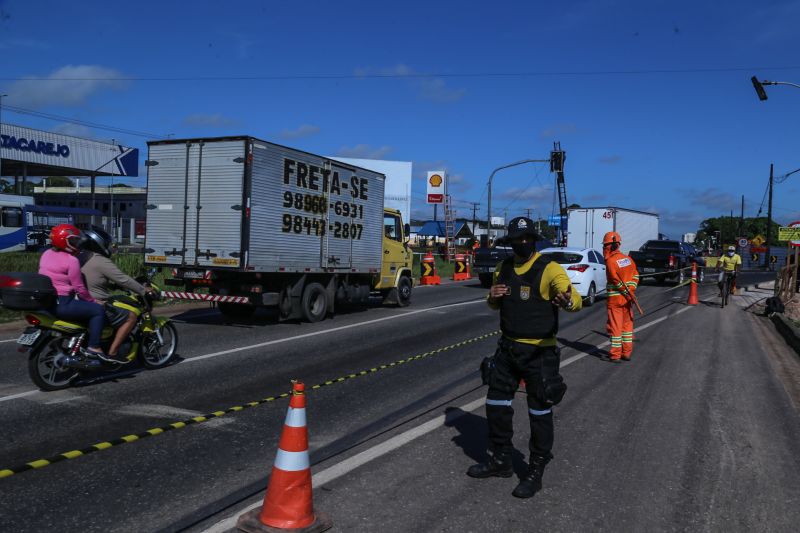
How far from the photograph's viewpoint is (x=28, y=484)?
14.6 ft

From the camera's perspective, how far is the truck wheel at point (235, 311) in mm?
13641

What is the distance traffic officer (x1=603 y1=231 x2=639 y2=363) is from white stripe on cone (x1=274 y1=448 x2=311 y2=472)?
276 inches

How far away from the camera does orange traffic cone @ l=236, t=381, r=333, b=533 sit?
3.72 m

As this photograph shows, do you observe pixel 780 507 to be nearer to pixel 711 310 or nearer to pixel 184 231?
pixel 184 231

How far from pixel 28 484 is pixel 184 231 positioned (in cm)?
837

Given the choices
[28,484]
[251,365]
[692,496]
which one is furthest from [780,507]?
[251,365]

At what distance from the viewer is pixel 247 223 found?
11805 mm

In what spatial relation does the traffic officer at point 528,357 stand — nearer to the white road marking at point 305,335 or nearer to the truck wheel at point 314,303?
the white road marking at point 305,335

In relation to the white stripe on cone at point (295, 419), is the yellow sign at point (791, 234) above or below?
above

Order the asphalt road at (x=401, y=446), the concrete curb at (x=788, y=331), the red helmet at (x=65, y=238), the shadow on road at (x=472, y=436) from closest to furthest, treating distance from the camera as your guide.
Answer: the asphalt road at (x=401, y=446) < the shadow on road at (x=472, y=436) < the red helmet at (x=65, y=238) < the concrete curb at (x=788, y=331)

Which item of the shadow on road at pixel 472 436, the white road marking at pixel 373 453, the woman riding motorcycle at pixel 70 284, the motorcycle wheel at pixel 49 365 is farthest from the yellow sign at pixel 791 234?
the motorcycle wheel at pixel 49 365

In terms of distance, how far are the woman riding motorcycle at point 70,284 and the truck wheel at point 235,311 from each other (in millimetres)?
6317

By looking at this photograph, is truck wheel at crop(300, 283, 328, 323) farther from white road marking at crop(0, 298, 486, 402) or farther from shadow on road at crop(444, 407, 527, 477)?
shadow on road at crop(444, 407, 527, 477)

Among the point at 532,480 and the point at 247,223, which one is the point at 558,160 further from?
the point at 532,480
